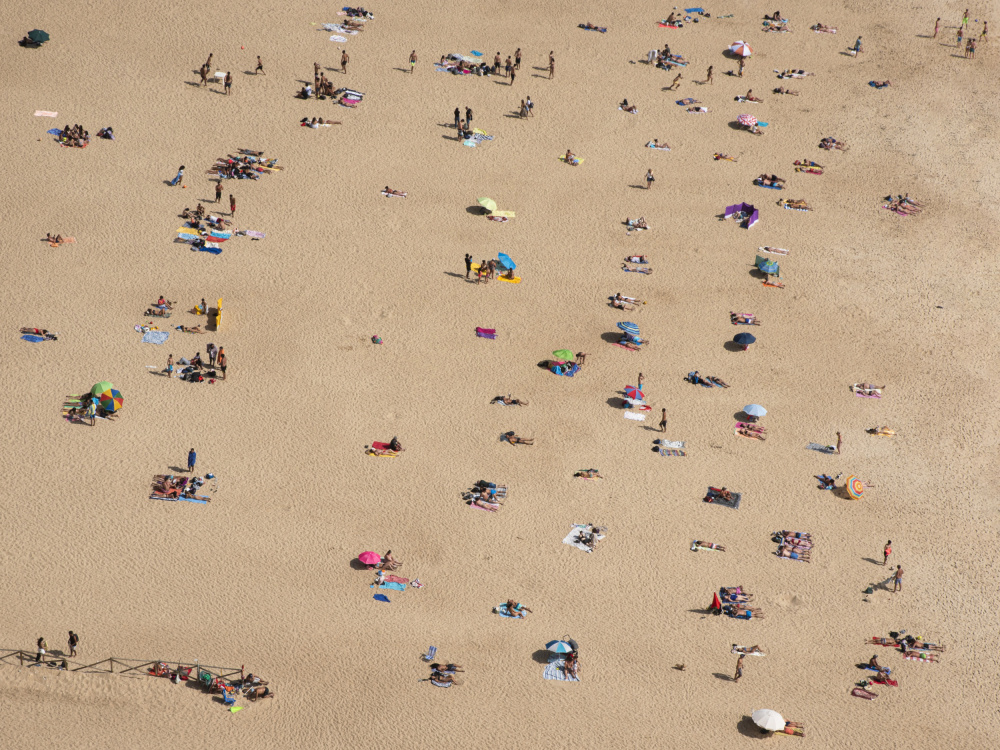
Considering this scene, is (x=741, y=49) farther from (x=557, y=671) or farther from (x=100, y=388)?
(x=557, y=671)

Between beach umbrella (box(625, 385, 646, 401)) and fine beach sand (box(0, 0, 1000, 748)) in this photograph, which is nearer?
fine beach sand (box(0, 0, 1000, 748))

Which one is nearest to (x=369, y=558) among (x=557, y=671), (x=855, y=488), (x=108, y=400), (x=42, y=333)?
(x=557, y=671)

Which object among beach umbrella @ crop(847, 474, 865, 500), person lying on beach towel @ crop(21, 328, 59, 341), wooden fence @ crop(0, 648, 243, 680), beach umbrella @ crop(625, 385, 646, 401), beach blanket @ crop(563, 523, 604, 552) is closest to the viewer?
wooden fence @ crop(0, 648, 243, 680)

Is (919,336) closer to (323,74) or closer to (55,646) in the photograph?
(323,74)

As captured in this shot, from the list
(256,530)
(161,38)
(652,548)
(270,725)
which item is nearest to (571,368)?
(652,548)

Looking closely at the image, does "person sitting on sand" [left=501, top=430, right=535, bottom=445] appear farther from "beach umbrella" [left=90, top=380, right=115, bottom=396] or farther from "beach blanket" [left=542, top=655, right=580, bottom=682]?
"beach umbrella" [left=90, top=380, right=115, bottom=396]

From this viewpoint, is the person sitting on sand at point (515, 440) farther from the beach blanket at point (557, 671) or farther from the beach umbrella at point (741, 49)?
the beach umbrella at point (741, 49)

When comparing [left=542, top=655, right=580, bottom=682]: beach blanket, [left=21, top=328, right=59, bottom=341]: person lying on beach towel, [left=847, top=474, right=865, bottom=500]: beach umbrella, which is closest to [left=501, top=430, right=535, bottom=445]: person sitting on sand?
[left=542, top=655, right=580, bottom=682]: beach blanket
